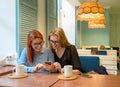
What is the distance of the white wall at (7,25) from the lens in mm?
2648

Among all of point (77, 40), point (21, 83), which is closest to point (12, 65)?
point (21, 83)

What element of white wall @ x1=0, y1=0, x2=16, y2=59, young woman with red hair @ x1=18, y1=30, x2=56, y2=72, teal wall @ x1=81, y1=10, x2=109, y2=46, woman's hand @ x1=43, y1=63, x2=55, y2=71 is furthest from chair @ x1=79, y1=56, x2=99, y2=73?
teal wall @ x1=81, y1=10, x2=109, y2=46

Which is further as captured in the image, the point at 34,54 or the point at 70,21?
the point at 70,21

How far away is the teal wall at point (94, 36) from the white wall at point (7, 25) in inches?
214

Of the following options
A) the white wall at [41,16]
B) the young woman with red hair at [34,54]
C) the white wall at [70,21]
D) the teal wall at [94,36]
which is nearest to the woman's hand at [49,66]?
the young woman with red hair at [34,54]

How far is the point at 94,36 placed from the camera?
7781 millimetres

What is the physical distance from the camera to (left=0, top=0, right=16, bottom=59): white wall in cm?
265

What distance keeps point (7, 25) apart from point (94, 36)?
5.56m

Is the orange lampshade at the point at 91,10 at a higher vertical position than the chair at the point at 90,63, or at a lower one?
higher

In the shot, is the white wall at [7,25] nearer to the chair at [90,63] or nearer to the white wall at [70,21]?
the chair at [90,63]

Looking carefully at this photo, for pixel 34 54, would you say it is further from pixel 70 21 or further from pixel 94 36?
pixel 94 36

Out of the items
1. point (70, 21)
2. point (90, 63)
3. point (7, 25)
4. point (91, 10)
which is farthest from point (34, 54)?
point (70, 21)

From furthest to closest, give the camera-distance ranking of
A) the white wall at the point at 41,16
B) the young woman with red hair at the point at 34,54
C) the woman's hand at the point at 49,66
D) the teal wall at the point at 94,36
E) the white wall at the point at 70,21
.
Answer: the teal wall at the point at 94,36 < the white wall at the point at 70,21 < the white wall at the point at 41,16 < the young woman with red hair at the point at 34,54 < the woman's hand at the point at 49,66

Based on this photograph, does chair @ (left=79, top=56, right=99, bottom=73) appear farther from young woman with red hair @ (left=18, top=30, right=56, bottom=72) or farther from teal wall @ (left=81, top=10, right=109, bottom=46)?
teal wall @ (left=81, top=10, right=109, bottom=46)
